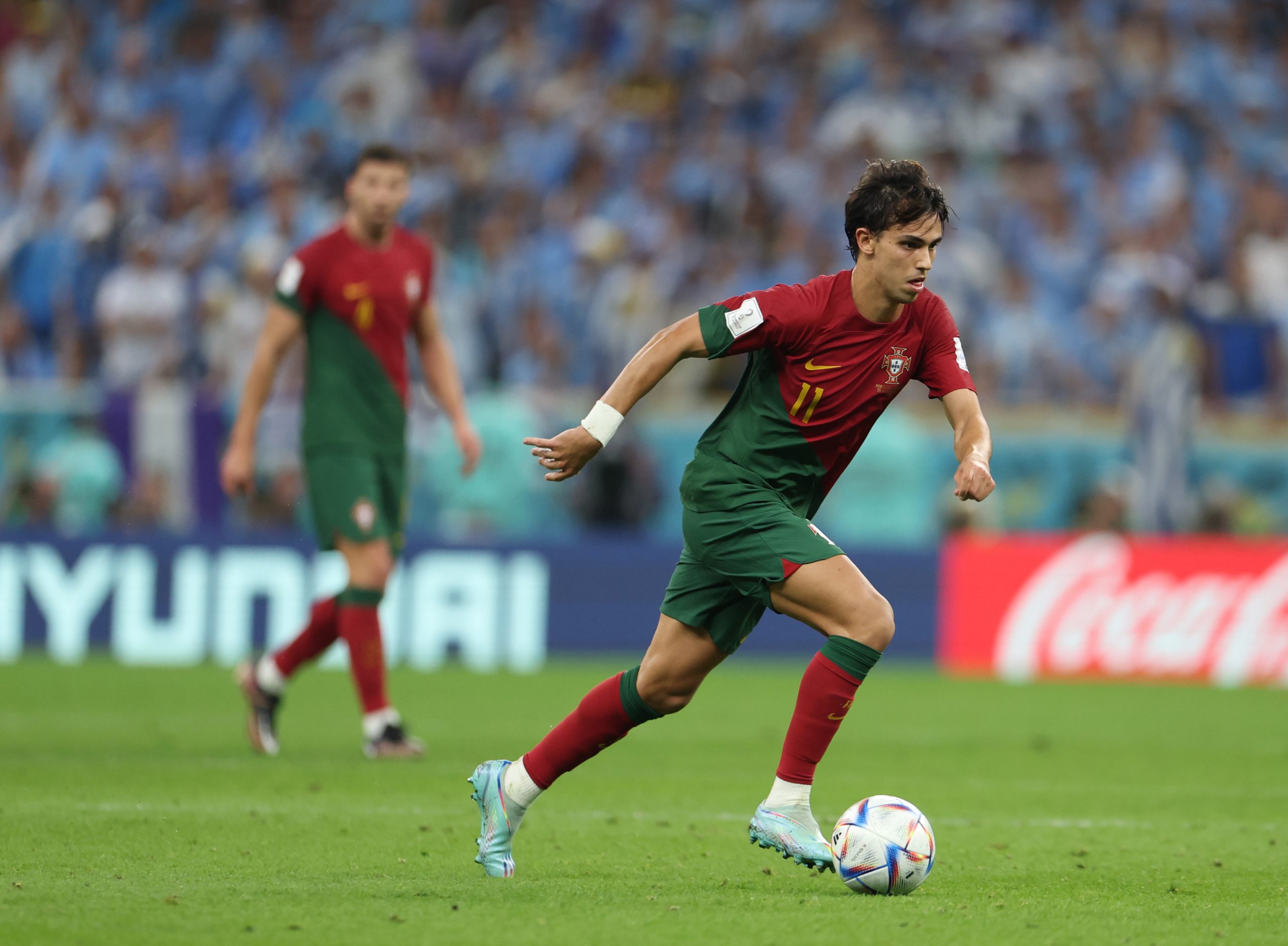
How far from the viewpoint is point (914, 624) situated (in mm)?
13719

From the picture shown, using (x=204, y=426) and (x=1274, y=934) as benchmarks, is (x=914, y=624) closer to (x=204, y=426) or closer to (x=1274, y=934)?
(x=204, y=426)

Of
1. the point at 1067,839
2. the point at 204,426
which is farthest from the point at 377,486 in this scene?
the point at 204,426

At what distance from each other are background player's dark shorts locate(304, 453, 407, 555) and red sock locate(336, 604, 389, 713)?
0.32 metres

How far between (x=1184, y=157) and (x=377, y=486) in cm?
1172

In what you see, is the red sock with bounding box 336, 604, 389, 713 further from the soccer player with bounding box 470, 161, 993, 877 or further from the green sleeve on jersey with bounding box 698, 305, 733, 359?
the green sleeve on jersey with bounding box 698, 305, 733, 359

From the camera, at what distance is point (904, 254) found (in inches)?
208

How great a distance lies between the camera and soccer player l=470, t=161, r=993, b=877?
17.0ft

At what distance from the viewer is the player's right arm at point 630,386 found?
4996mm

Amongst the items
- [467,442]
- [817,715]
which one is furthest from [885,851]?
[467,442]

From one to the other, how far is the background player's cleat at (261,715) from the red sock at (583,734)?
10.3ft

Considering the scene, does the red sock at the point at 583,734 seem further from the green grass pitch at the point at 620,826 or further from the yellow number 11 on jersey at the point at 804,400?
the yellow number 11 on jersey at the point at 804,400

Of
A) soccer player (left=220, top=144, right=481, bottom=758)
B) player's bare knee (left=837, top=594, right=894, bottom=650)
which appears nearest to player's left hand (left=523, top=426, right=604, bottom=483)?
player's bare knee (left=837, top=594, right=894, bottom=650)

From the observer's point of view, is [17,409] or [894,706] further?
[17,409]

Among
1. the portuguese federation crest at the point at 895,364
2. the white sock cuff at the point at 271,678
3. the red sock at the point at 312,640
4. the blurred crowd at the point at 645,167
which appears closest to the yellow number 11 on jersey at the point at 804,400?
the portuguese federation crest at the point at 895,364
